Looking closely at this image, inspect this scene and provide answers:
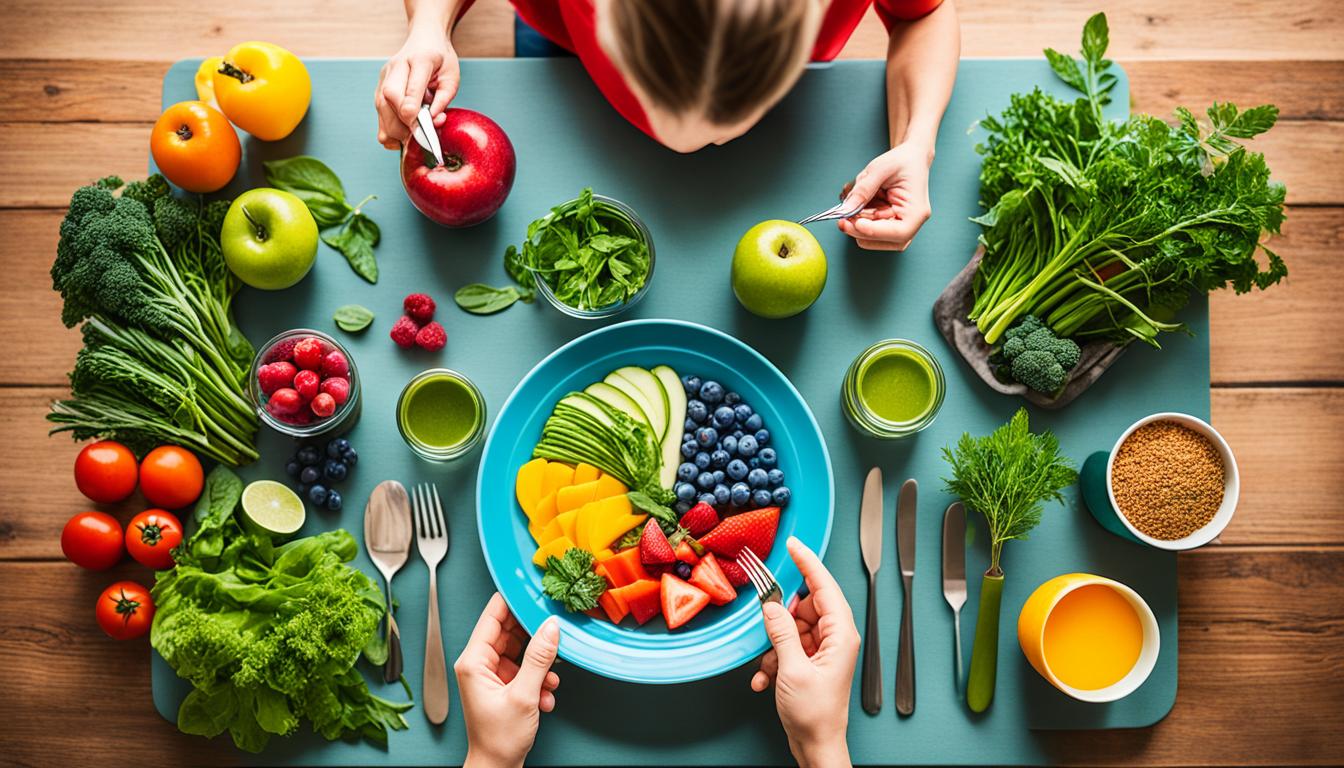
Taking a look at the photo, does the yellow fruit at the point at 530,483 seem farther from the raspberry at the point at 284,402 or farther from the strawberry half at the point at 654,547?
the raspberry at the point at 284,402

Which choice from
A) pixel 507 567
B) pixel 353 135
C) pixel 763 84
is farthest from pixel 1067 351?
pixel 353 135

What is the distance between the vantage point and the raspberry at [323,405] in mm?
1422

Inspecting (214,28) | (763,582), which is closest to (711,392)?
(763,582)

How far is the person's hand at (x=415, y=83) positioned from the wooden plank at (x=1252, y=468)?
1030 millimetres

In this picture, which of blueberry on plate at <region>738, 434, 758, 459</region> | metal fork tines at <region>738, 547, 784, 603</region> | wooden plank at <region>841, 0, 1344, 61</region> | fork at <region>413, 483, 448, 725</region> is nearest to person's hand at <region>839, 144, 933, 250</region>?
blueberry on plate at <region>738, 434, 758, 459</region>

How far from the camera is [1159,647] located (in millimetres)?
1492

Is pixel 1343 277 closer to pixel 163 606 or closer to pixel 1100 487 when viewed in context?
pixel 1100 487

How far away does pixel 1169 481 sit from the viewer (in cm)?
146

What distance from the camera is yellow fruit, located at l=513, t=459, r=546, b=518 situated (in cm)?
150

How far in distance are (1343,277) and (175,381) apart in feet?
8.05

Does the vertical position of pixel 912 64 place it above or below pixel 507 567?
above

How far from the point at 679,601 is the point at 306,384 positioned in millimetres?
773

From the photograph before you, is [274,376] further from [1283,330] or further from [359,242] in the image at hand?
[1283,330]

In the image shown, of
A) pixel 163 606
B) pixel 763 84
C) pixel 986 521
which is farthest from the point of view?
pixel 986 521
